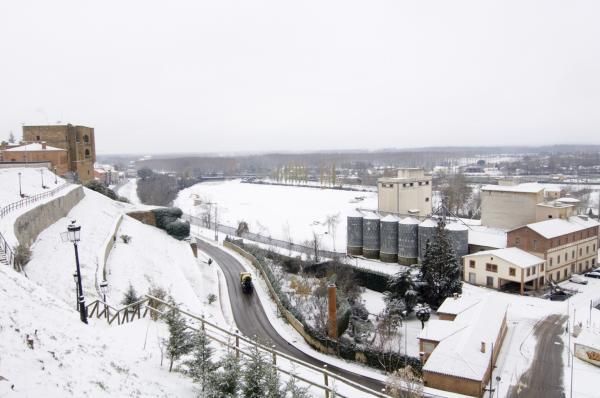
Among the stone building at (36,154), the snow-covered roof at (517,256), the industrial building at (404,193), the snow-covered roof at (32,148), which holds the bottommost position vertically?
the snow-covered roof at (517,256)

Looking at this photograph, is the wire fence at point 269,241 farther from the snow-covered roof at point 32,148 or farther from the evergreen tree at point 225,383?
the evergreen tree at point 225,383

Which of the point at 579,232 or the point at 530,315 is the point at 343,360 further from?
the point at 579,232

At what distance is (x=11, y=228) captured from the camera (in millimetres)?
15398

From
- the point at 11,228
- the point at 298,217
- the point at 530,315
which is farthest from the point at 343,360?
the point at 298,217

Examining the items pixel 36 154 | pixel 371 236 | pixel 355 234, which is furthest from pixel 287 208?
pixel 36 154

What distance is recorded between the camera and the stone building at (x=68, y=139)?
3881cm

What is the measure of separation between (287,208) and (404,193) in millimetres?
29078

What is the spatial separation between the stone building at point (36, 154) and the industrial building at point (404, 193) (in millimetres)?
27070

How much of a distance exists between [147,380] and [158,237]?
72.9 ft

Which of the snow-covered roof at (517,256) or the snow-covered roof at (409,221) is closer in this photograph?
the snow-covered roof at (517,256)

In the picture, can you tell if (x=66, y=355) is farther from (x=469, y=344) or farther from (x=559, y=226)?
(x=559, y=226)

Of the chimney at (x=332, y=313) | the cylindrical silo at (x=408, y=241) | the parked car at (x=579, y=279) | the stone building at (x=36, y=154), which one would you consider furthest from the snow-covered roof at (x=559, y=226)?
the stone building at (x=36, y=154)

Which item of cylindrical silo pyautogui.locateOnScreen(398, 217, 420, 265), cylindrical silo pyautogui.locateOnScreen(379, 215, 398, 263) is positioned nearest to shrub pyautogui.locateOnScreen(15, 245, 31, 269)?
cylindrical silo pyautogui.locateOnScreen(398, 217, 420, 265)

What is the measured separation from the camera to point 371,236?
1507 inches
